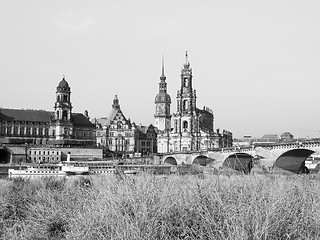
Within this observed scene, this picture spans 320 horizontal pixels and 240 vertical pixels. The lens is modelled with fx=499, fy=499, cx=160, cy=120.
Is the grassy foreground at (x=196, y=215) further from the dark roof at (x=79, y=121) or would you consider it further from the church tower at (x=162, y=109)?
the church tower at (x=162, y=109)

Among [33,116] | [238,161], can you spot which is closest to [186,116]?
[33,116]

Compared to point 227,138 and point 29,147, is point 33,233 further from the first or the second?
point 227,138

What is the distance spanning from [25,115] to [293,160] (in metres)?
48.2

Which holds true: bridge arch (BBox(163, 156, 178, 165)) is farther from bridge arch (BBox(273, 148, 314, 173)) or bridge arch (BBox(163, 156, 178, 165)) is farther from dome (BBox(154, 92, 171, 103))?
dome (BBox(154, 92, 171, 103))

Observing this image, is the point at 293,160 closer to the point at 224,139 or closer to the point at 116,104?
the point at 224,139

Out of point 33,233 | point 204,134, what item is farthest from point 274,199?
point 204,134

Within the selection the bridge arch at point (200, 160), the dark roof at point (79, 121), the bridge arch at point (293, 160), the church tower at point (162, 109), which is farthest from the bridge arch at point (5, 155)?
the church tower at point (162, 109)

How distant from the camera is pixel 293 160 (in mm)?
58562

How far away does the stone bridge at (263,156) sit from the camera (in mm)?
53312

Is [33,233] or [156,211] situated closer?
[156,211]

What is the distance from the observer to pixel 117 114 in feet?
313

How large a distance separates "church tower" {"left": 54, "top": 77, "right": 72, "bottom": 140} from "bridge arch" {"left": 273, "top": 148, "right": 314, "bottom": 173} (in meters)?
41.6

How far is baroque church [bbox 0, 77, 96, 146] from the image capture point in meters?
83.4

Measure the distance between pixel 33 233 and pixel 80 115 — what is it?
78083 millimetres
